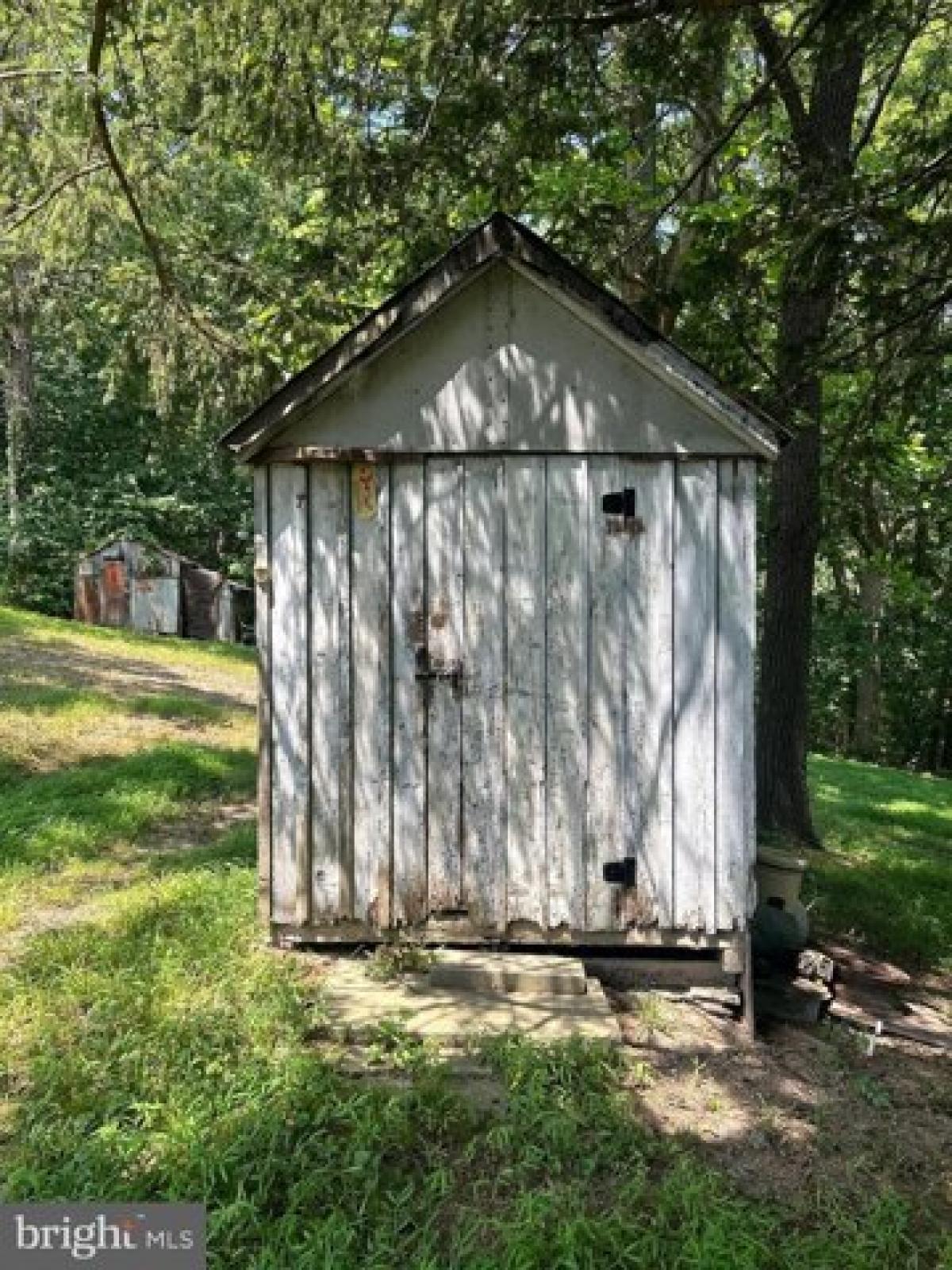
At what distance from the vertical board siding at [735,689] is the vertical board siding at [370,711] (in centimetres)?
175

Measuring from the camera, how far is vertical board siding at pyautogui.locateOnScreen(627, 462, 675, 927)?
5227mm

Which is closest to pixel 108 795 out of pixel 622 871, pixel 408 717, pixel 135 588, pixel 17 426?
pixel 408 717

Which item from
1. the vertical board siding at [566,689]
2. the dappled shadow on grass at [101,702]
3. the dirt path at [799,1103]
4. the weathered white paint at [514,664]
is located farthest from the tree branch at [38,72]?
the dirt path at [799,1103]

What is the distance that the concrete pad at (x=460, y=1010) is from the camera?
179 inches

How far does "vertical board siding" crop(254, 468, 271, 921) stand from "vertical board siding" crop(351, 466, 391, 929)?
1.51 feet

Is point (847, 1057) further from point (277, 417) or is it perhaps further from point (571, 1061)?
point (277, 417)

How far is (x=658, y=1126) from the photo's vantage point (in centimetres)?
394

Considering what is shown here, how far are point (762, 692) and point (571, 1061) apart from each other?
487 centimetres

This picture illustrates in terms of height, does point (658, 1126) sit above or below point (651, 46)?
below

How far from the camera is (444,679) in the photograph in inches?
210

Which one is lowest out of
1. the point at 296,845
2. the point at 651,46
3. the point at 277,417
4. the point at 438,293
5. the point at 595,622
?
the point at 296,845

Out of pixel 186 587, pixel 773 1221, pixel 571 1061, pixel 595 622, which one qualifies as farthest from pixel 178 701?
pixel 186 587

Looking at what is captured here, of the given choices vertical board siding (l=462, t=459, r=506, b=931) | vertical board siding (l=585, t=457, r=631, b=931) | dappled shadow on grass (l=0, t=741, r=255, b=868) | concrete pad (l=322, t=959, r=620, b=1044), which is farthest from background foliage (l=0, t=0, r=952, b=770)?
concrete pad (l=322, t=959, r=620, b=1044)

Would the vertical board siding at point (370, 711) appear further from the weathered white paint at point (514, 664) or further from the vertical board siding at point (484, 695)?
the vertical board siding at point (484, 695)
